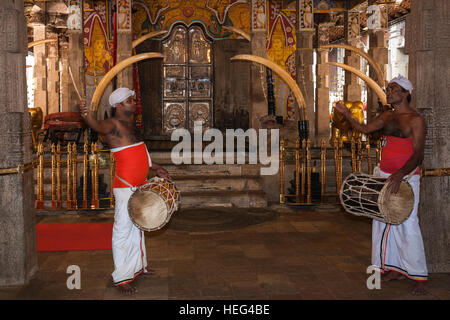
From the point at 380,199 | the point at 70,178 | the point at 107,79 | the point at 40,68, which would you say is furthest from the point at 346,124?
the point at 40,68

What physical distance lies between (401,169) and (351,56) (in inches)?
475

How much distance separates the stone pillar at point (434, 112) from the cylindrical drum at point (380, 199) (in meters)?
0.82

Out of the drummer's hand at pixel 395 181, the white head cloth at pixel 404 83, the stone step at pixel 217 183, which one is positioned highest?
the white head cloth at pixel 404 83

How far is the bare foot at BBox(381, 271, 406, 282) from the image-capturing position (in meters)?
4.66

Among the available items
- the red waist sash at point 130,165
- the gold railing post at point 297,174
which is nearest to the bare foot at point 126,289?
the red waist sash at point 130,165

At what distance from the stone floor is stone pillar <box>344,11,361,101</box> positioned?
29.9 feet

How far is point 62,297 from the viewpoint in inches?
169

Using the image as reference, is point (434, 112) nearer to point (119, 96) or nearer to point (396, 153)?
point (396, 153)

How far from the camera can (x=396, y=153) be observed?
14.8 ft

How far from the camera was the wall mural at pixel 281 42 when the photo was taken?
15.0m

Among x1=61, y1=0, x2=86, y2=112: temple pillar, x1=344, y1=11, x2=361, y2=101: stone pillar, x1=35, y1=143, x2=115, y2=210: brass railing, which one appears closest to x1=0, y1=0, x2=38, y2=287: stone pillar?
x1=35, y1=143, x2=115, y2=210: brass railing

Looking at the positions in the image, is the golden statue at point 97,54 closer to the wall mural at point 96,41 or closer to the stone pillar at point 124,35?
the wall mural at point 96,41

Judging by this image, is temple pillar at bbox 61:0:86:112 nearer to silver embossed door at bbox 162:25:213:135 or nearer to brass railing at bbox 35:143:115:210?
silver embossed door at bbox 162:25:213:135
